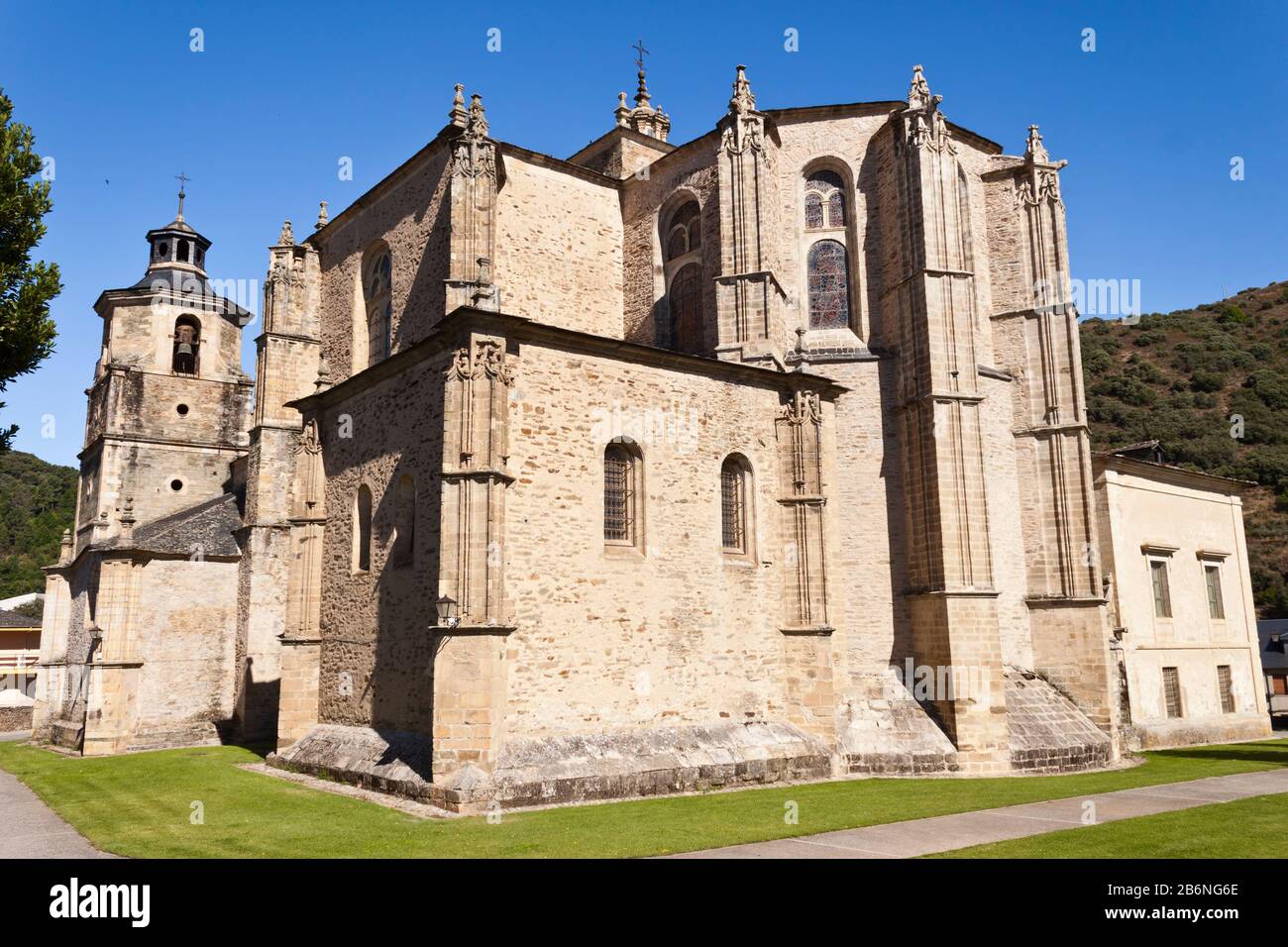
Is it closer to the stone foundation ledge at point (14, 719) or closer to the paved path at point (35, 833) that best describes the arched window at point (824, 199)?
the paved path at point (35, 833)

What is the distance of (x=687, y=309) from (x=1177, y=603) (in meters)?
17.1

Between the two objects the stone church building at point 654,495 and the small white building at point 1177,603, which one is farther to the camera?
the small white building at point 1177,603

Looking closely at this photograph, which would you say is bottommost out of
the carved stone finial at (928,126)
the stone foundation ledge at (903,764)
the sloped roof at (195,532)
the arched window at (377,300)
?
the stone foundation ledge at (903,764)

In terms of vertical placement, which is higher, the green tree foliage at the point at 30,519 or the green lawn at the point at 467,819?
the green tree foliage at the point at 30,519

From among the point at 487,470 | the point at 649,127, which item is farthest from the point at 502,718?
the point at 649,127

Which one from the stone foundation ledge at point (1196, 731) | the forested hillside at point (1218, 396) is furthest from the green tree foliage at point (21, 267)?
the forested hillside at point (1218, 396)

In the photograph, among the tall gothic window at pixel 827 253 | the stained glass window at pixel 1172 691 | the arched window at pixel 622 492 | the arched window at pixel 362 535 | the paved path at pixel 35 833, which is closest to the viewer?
the paved path at pixel 35 833

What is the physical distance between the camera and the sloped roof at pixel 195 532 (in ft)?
80.5

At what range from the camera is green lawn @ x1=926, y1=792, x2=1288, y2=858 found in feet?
31.1

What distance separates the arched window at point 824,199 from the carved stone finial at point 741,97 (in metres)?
2.49

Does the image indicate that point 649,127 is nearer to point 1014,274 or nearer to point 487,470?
point 1014,274

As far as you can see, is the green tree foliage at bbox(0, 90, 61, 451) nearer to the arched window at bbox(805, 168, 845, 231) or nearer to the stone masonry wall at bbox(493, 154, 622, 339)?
the stone masonry wall at bbox(493, 154, 622, 339)

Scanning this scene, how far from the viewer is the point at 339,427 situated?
749 inches

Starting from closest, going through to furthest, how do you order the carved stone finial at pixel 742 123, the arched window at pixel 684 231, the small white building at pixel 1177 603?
the carved stone finial at pixel 742 123
the arched window at pixel 684 231
the small white building at pixel 1177 603
